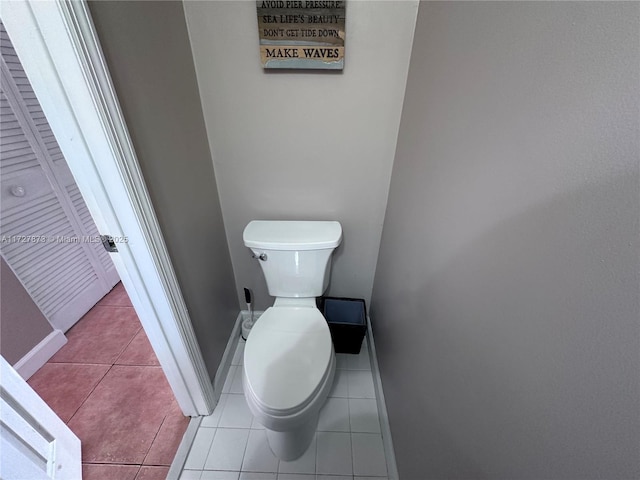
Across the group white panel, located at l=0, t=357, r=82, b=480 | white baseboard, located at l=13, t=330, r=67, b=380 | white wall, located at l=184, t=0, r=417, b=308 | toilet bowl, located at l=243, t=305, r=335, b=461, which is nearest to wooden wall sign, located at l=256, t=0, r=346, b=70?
white wall, located at l=184, t=0, r=417, b=308

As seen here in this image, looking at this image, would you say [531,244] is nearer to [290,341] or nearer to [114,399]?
[290,341]

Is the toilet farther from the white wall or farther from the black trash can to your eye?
the black trash can

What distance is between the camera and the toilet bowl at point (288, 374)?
0.83m

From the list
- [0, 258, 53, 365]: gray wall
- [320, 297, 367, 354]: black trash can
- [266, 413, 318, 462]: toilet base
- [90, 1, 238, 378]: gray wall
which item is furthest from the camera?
[320, 297, 367, 354]: black trash can

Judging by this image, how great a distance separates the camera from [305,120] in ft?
3.33

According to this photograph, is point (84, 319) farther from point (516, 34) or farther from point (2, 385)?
point (516, 34)

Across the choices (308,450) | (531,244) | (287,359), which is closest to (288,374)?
(287,359)

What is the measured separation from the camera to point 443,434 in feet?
2.06

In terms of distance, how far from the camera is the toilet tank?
109cm

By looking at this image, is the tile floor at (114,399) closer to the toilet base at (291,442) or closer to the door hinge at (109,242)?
the toilet base at (291,442)

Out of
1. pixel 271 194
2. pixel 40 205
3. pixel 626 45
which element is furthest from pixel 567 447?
pixel 40 205

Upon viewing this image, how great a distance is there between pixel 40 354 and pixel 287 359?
4.80 feet

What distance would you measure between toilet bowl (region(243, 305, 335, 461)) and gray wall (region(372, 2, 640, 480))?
0.35m

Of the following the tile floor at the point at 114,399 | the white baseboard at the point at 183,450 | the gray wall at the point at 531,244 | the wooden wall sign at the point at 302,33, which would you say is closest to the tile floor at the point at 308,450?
the white baseboard at the point at 183,450
